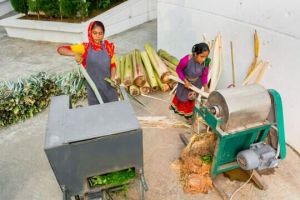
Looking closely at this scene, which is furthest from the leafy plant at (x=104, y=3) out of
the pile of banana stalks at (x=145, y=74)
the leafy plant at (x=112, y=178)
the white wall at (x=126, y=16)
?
the leafy plant at (x=112, y=178)

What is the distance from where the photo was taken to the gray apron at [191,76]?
133 inches

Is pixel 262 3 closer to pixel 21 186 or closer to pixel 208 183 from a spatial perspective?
pixel 208 183

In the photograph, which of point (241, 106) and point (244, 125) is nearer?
point (241, 106)

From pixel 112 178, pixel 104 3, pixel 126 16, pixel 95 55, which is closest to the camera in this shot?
pixel 112 178

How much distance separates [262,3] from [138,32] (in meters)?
5.56

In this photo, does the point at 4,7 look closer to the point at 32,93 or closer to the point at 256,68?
the point at 32,93

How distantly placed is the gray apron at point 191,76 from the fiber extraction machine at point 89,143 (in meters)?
1.54

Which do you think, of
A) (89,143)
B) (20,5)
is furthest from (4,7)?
(89,143)

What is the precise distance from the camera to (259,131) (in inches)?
111

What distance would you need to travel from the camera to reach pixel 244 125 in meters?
2.62

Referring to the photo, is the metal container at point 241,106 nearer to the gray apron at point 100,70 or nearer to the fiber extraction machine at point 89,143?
the fiber extraction machine at point 89,143

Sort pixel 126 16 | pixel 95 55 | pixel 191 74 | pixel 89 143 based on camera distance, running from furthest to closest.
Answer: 1. pixel 126 16
2. pixel 191 74
3. pixel 95 55
4. pixel 89 143

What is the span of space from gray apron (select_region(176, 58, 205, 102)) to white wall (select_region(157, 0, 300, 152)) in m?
0.91

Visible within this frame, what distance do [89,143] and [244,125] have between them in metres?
1.67
